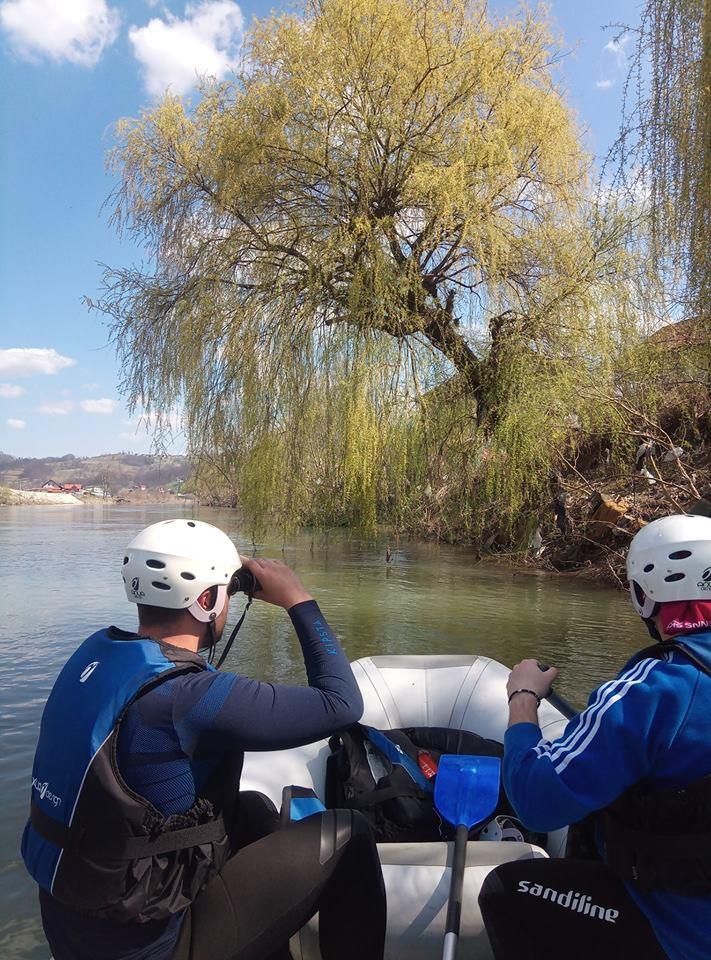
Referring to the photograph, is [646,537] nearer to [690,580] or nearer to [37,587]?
[690,580]

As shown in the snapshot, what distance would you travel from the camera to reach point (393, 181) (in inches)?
253

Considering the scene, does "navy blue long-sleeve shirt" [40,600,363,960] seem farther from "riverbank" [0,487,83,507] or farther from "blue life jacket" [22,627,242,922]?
"riverbank" [0,487,83,507]

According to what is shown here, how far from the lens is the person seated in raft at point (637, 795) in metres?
1.37

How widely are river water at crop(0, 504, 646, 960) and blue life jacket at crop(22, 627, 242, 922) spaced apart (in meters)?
1.38

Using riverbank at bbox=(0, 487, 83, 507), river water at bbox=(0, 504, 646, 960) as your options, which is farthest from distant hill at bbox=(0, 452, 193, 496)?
river water at bbox=(0, 504, 646, 960)

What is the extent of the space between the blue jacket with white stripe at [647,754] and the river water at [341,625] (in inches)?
82.1

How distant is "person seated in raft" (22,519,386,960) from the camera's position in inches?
56.8

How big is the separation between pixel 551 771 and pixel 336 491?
5502 millimetres

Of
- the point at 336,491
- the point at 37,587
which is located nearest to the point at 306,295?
the point at 336,491


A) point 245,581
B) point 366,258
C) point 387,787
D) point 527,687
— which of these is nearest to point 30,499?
point 366,258

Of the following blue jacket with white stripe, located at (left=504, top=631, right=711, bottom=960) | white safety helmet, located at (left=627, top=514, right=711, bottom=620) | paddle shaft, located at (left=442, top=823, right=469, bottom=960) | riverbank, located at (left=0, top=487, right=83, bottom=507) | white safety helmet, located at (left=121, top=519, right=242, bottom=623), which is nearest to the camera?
blue jacket with white stripe, located at (left=504, top=631, right=711, bottom=960)

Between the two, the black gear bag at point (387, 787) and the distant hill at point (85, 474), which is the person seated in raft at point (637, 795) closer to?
the black gear bag at point (387, 787)

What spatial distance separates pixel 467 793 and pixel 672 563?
53.3 inches

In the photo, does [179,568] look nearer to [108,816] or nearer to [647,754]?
[108,816]
